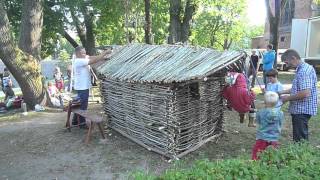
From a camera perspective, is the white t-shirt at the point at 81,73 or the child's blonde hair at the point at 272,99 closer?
the child's blonde hair at the point at 272,99

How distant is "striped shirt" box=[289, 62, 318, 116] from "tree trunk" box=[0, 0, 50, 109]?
842 cm

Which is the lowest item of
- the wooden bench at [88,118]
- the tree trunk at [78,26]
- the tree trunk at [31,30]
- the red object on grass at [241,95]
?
the wooden bench at [88,118]

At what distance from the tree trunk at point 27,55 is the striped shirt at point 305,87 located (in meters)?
8.42

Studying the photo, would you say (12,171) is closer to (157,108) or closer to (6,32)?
(157,108)

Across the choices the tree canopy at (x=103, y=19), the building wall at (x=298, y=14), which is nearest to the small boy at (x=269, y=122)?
the tree canopy at (x=103, y=19)

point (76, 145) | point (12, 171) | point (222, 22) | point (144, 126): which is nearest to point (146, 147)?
point (144, 126)

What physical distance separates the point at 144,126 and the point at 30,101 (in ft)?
20.3

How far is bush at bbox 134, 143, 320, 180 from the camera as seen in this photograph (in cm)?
387

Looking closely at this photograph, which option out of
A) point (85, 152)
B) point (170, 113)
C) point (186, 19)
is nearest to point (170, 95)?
point (170, 113)

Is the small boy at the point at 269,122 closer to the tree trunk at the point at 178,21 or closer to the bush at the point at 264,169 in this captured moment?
the bush at the point at 264,169

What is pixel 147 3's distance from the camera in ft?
69.1

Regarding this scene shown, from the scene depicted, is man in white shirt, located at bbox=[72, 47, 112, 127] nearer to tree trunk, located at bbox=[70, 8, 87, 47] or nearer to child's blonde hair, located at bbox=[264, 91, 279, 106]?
child's blonde hair, located at bbox=[264, 91, 279, 106]

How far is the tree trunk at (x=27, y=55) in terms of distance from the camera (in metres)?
11.9

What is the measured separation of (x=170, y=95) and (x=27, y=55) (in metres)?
6.99
